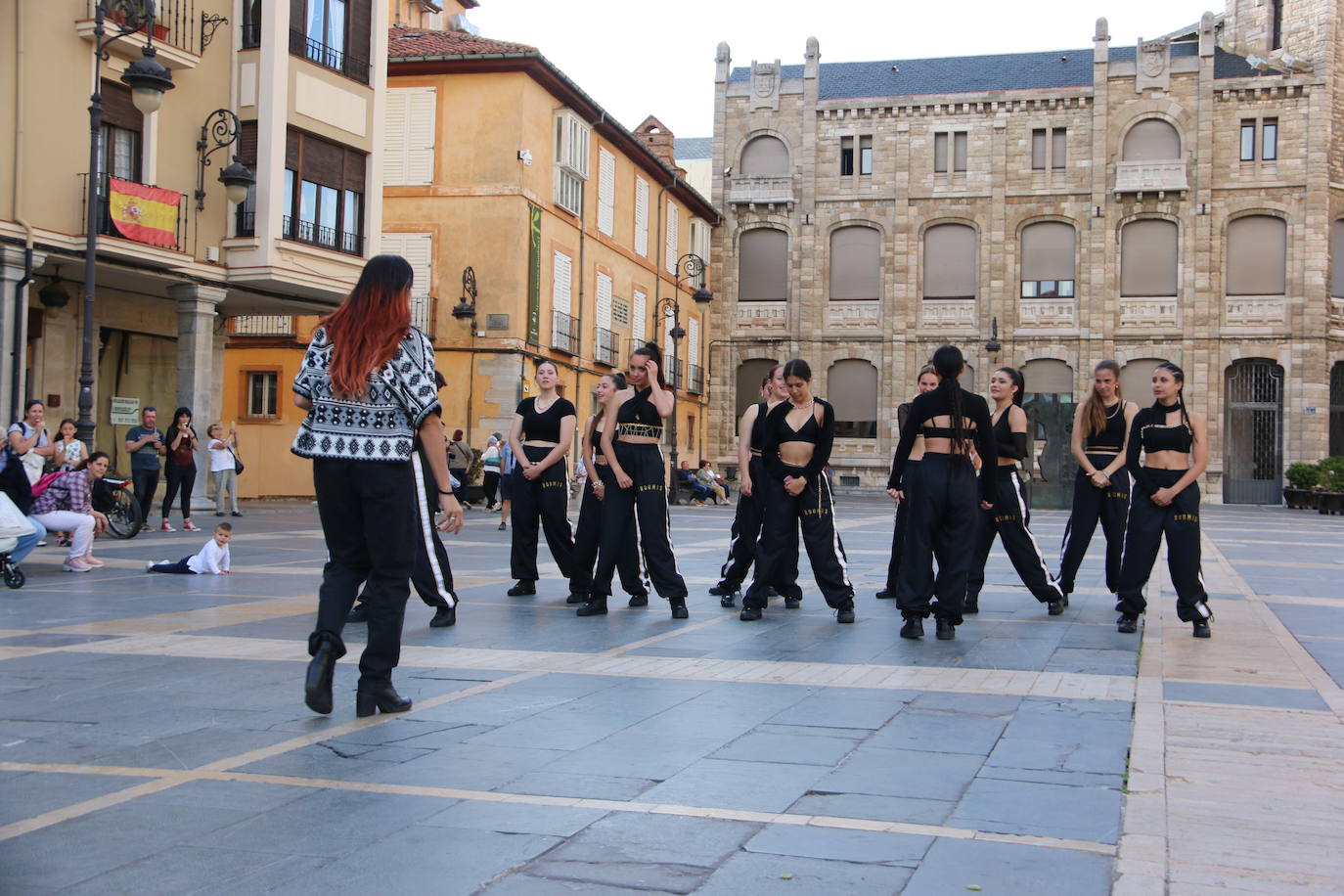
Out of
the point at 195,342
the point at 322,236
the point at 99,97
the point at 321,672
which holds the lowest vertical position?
the point at 321,672

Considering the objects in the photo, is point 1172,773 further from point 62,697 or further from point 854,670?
point 62,697

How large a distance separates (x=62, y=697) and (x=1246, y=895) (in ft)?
15.8

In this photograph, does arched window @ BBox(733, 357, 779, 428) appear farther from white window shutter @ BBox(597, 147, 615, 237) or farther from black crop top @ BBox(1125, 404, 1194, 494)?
black crop top @ BBox(1125, 404, 1194, 494)

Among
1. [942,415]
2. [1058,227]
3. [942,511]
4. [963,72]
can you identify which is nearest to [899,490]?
[942,511]

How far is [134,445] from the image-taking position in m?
18.8

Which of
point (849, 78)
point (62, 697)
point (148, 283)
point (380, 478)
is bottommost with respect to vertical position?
point (62, 697)

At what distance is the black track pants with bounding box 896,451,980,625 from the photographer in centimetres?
830

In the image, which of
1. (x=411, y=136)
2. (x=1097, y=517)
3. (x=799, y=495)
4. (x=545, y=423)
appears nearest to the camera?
(x=799, y=495)

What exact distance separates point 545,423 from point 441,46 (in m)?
25.3

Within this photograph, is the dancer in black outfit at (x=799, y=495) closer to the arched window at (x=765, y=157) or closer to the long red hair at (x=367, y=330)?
the long red hair at (x=367, y=330)

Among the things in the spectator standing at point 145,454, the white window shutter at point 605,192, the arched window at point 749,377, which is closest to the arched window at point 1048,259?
the arched window at point 749,377

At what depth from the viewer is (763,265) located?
163 ft

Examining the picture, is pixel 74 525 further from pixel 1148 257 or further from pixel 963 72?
pixel 963 72

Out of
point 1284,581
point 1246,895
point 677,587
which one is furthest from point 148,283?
point 1246,895
